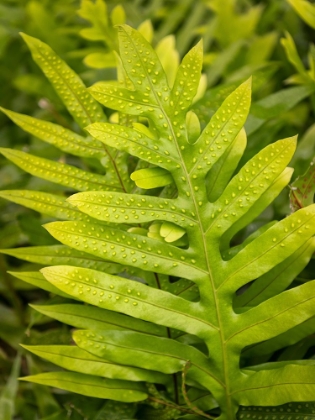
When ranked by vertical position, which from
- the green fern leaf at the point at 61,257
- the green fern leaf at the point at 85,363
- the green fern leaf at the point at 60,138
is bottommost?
the green fern leaf at the point at 85,363

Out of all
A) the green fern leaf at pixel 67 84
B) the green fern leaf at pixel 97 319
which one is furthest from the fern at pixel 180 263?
the green fern leaf at pixel 67 84

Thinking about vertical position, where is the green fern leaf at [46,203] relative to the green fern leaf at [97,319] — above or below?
above

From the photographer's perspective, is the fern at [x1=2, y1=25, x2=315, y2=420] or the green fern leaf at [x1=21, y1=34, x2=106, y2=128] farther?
the green fern leaf at [x1=21, y1=34, x2=106, y2=128]

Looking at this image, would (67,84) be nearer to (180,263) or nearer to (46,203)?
(46,203)

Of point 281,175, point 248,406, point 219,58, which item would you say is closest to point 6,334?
point 248,406

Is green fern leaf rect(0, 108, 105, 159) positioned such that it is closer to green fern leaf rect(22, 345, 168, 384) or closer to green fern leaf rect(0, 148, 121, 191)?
green fern leaf rect(0, 148, 121, 191)

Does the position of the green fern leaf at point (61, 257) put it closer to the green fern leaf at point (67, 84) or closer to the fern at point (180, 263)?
the fern at point (180, 263)

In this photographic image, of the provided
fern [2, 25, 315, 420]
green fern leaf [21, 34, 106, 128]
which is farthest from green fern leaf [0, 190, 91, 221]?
green fern leaf [21, 34, 106, 128]

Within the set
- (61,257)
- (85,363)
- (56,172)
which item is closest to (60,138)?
(56,172)
